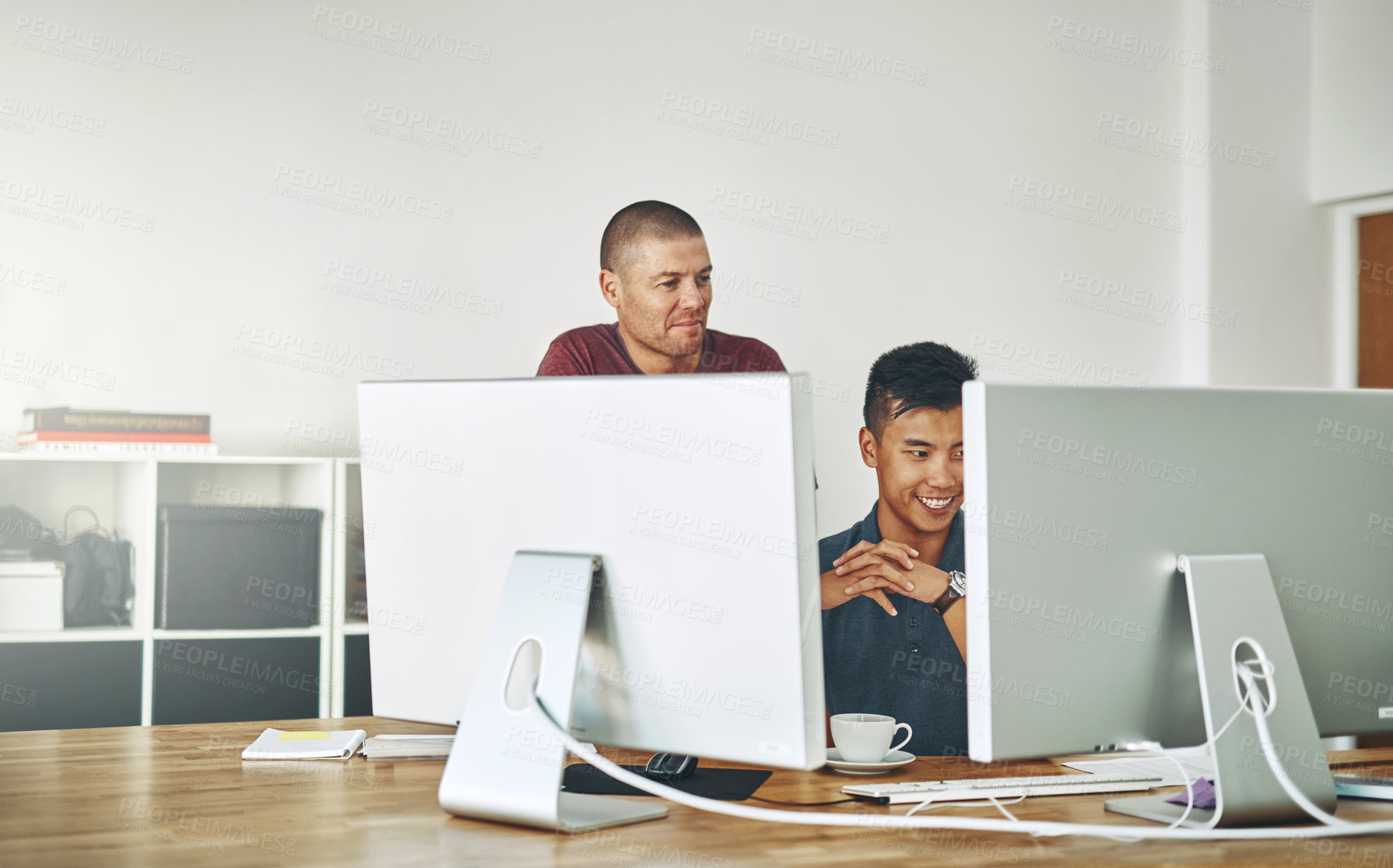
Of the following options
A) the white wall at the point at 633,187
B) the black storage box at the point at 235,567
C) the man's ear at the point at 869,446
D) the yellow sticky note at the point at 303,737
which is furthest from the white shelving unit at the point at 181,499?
the man's ear at the point at 869,446

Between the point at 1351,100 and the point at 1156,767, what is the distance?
3.29 meters

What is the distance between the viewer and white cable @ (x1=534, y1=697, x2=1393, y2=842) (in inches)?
44.7

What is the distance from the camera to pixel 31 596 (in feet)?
8.91

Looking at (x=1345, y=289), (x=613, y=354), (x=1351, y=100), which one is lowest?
(x=613, y=354)

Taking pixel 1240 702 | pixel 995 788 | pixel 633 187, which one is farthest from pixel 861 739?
pixel 633 187

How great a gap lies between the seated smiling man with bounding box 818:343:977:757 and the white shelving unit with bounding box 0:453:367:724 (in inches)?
52.8

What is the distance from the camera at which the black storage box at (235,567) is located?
279 centimetres

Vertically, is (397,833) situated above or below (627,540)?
below

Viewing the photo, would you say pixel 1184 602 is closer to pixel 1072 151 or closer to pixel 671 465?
pixel 671 465

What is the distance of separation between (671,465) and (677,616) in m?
0.16

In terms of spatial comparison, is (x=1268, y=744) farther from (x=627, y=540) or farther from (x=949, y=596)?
(x=949, y=596)

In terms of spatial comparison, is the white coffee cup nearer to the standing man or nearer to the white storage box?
the standing man

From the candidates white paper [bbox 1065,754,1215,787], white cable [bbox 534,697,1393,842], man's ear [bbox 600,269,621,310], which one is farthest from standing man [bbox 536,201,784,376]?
white cable [bbox 534,697,1393,842]

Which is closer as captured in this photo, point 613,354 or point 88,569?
point 88,569
